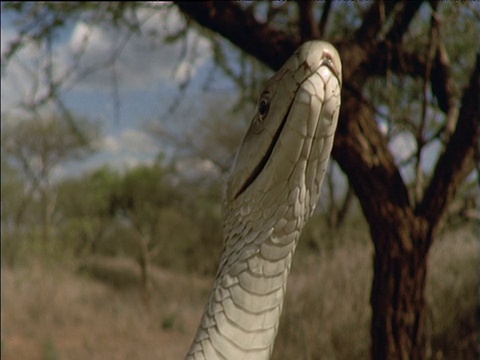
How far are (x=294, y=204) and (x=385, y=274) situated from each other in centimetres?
163

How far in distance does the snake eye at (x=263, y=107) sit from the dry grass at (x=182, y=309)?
333 centimetres

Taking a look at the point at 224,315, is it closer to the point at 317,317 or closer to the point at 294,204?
the point at 294,204

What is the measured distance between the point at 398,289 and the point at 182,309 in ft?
31.2

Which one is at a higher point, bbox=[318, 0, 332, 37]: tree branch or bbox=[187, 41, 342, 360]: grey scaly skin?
bbox=[318, 0, 332, 37]: tree branch

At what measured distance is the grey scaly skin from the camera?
1.64m

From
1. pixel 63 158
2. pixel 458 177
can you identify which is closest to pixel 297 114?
pixel 458 177

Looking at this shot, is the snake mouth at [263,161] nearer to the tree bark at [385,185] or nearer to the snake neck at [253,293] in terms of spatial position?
the snake neck at [253,293]

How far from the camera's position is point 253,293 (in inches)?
69.5

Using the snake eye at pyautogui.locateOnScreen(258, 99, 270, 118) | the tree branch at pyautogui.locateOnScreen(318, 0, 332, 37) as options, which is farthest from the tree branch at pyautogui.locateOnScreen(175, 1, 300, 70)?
the snake eye at pyautogui.locateOnScreen(258, 99, 270, 118)

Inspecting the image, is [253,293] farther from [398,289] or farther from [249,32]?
[249,32]

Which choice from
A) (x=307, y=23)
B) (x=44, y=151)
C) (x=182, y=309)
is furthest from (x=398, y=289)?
(x=44, y=151)

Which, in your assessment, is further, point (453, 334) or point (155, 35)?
point (155, 35)

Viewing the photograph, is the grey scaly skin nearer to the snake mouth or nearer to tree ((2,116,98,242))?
the snake mouth

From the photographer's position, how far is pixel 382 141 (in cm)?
322
